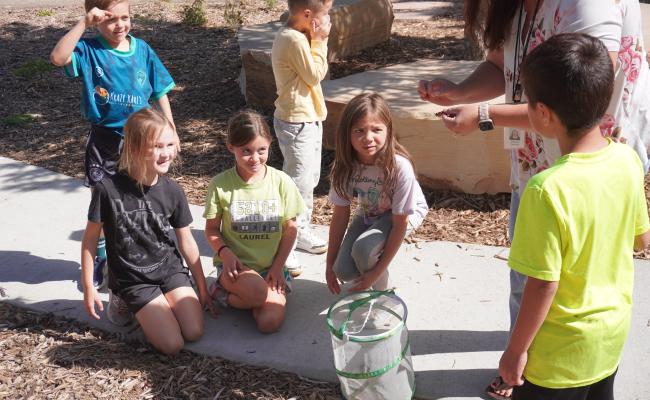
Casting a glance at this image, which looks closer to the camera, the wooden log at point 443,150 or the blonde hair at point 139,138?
the blonde hair at point 139,138

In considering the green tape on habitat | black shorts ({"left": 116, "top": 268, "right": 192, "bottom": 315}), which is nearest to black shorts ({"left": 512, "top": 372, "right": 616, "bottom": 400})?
the green tape on habitat

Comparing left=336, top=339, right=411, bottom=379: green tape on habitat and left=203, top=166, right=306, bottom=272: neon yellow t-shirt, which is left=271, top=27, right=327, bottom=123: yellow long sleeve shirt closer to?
left=203, top=166, right=306, bottom=272: neon yellow t-shirt

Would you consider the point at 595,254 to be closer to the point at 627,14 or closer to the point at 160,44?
the point at 627,14

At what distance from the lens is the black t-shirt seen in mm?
3674

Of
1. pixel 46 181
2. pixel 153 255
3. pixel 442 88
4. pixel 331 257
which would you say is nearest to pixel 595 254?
pixel 442 88

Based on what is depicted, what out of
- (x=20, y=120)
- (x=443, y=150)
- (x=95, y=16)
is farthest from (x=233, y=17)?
(x=95, y=16)

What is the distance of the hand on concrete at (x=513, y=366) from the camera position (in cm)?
223

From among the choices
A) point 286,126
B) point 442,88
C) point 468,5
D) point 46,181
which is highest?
point 468,5

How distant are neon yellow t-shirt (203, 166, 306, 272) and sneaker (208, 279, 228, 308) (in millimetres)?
133

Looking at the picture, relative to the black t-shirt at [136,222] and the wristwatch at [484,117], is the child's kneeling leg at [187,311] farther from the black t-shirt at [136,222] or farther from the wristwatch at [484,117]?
the wristwatch at [484,117]

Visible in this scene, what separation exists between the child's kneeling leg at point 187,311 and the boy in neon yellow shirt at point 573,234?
6.02ft

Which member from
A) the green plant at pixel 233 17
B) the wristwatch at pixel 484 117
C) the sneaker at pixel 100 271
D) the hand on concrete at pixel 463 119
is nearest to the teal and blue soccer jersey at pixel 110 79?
the sneaker at pixel 100 271

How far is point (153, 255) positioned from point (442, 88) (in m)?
1.64

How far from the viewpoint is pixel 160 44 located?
9117 mm
